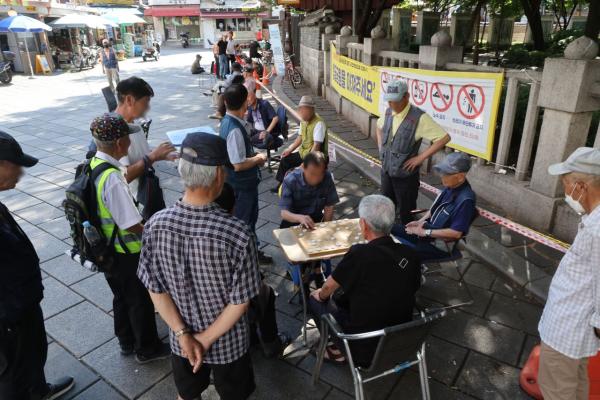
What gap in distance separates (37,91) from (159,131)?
9601 millimetres

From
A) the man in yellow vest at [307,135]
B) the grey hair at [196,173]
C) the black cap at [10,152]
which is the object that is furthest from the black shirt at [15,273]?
the man in yellow vest at [307,135]

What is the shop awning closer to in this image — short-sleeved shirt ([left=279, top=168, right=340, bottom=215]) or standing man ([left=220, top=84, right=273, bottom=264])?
standing man ([left=220, top=84, right=273, bottom=264])

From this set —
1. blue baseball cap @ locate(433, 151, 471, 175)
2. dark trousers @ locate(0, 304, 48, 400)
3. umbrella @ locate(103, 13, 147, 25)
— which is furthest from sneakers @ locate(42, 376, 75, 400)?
umbrella @ locate(103, 13, 147, 25)

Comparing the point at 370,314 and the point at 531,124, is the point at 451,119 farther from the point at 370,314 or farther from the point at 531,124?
the point at 370,314

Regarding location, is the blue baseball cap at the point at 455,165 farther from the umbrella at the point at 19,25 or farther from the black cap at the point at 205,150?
the umbrella at the point at 19,25

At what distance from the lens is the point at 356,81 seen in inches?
357

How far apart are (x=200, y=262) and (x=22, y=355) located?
4.78 feet

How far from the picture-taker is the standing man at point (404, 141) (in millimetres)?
3986

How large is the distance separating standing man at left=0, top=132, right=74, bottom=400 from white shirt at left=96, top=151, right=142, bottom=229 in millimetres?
468

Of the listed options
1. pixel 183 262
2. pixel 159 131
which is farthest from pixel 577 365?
pixel 159 131

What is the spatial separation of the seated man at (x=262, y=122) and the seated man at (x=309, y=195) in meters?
3.13

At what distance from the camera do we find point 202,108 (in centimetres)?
1225

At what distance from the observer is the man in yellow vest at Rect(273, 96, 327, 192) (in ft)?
16.4

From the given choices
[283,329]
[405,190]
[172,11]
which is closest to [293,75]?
[405,190]
